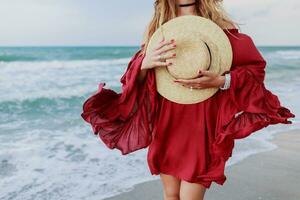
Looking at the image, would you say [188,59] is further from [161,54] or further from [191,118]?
[191,118]

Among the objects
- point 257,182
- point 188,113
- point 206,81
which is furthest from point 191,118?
point 257,182

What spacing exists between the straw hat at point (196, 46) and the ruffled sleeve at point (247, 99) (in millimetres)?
60

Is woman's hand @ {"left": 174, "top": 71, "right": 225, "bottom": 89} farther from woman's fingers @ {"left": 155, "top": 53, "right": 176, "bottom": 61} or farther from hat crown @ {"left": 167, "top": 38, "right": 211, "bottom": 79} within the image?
woman's fingers @ {"left": 155, "top": 53, "right": 176, "bottom": 61}

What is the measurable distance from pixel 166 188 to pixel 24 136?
169 inches

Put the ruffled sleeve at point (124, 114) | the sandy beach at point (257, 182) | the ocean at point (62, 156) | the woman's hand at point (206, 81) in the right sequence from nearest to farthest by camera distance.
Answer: the woman's hand at point (206, 81) < the ruffled sleeve at point (124, 114) < the sandy beach at point (257, 182) < the ocean at point (62, 156)

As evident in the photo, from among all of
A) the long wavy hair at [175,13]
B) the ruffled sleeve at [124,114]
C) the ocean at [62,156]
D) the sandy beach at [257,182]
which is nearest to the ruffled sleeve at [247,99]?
the long wavy hair at [175,13]

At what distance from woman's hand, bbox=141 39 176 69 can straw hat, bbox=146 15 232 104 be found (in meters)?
0.03

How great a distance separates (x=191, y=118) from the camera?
A: 2301mm

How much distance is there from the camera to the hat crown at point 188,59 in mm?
2139

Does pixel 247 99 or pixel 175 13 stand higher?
pixel 175 13

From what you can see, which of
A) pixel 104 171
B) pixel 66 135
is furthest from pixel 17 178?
pixel 66 135

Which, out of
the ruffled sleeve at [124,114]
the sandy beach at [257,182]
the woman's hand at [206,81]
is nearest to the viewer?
the woman's hand at [206,81]

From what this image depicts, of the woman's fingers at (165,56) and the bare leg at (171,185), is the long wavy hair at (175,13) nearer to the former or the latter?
the woman's fingers at (165,56)

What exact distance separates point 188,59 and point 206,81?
0.13 m
